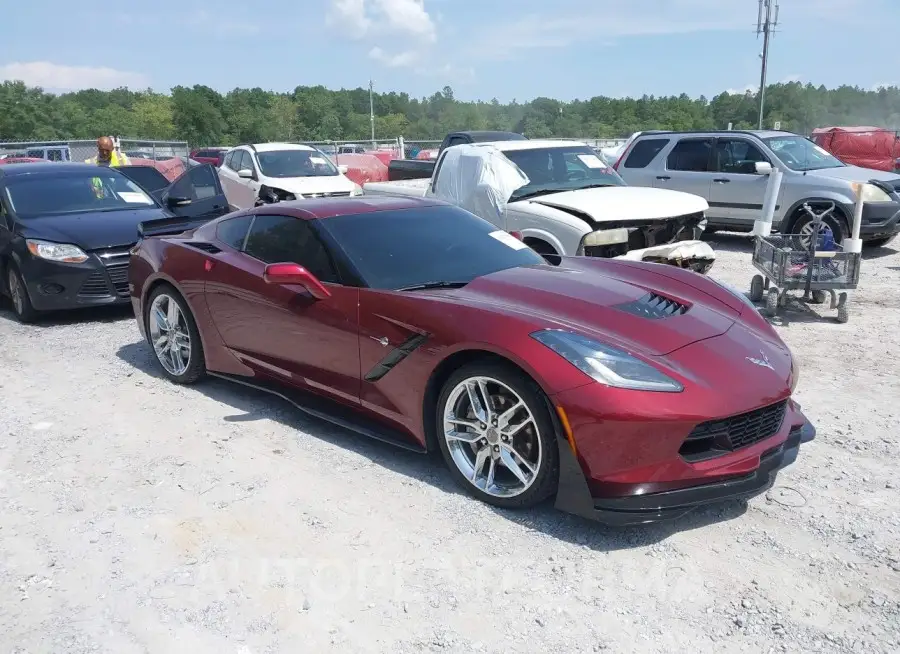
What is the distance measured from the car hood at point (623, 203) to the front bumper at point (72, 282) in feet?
14.2

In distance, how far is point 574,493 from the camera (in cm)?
326

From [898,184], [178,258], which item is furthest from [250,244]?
[898,184]

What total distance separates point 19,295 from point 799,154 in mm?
10703

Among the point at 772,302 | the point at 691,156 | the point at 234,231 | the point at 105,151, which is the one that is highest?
the point at 105,151

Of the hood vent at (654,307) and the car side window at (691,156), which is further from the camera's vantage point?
the car side window at (691,156)

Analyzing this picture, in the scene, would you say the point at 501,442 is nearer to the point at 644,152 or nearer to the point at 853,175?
the point at 853,175

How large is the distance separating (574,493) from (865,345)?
173 inches

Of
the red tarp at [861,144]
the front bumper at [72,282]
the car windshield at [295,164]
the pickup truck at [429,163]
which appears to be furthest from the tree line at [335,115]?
the front bumper at [72,282]

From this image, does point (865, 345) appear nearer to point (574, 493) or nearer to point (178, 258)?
point (574, 493)

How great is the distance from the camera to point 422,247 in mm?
4523

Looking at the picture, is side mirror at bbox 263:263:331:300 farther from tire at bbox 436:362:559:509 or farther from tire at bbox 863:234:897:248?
tire at bbox 863:234:897:248

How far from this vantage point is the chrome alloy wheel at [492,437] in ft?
11.4

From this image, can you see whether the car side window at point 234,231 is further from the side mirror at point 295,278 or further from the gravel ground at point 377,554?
the gravel ground at point 377,554

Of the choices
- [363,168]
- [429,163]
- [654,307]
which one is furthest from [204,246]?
[363,168]
